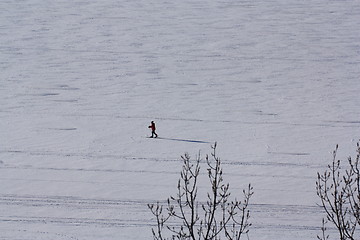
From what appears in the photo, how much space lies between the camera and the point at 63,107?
17.2 m

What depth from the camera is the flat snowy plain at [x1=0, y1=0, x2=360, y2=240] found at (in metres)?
12.4

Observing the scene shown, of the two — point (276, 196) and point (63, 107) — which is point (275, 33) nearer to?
point (63, 107)

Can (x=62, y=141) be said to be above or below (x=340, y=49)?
below

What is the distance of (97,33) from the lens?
73.8ft

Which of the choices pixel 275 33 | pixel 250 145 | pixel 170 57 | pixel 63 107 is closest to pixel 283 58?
pixel 275 33

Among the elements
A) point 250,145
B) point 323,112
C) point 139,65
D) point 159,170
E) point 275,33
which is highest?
point 275,33

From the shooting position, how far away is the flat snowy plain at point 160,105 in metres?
12.4

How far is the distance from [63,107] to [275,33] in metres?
9.10

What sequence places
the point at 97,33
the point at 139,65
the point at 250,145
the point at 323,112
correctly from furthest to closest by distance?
the point at 97,33, the point at 139,65, the point at 323,112, the point at 250,145

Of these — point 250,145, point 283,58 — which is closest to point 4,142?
point 250,145

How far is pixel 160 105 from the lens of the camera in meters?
17.5

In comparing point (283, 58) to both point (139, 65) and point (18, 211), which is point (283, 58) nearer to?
point (139, 65)

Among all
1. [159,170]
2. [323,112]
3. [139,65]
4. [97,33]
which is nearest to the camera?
[159,170]

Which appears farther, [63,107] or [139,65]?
[139,65]
